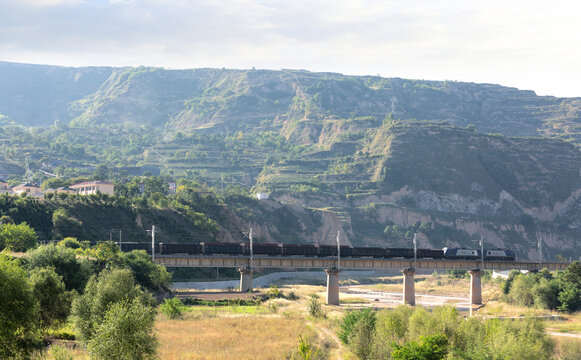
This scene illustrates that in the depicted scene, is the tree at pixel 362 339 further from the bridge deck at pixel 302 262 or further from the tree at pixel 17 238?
the tree at pixel 17 238

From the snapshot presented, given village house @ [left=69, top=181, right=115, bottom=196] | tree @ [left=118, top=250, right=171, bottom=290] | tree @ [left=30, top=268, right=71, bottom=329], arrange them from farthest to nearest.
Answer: village house @ [left=69, top=181, right=115, bottom=196] → tree @ [left=118, top=250, right=171, bottom=290] → tree @ [left=30, top=268, right=71, bottom=329]

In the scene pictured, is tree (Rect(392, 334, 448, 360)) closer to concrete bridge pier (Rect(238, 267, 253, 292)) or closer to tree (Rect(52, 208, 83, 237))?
concrete bridge pier (Rect(238, 267, 253, 292))

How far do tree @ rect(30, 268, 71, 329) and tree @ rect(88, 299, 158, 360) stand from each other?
41.5 ft

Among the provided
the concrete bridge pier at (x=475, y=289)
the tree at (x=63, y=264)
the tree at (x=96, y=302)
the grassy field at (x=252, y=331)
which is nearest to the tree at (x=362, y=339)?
the grassy field at (x=252, y=331)

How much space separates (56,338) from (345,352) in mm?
27662

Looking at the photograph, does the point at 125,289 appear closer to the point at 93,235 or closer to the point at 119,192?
the point at 93,235

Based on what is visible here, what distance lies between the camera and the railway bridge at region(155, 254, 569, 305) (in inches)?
4523

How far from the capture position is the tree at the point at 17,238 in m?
95.8

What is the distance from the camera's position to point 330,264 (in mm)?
119562

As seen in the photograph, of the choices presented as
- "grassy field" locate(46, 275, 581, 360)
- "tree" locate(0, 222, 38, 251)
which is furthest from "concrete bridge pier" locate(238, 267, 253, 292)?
"tree" locate(0, 222, 38, 251)

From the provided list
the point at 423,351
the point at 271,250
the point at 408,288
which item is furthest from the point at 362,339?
the point at 408,288

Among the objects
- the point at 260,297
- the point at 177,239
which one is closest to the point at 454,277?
the point at 177,239

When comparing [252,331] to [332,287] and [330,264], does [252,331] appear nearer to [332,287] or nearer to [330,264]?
[332,287]

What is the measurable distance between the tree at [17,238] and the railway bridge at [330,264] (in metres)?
22.0
